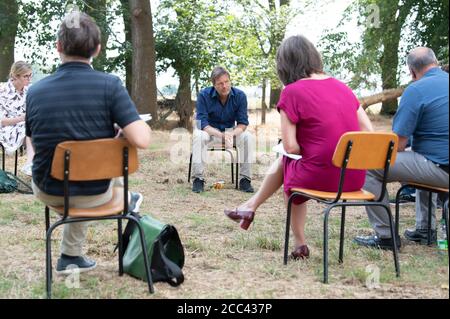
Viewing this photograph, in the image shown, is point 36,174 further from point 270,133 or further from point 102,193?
point 270,133

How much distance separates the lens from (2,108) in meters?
7.31

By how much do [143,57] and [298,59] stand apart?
28.4 feet

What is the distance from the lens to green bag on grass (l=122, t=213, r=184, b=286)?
3.60m

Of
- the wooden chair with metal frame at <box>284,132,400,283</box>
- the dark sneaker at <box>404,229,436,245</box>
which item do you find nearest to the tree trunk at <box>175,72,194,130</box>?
the dark sneaker at <box>404,229,436,245</box>

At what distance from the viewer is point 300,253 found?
4.23 metres

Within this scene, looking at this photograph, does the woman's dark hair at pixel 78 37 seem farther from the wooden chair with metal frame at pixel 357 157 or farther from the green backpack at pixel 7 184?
the green backpack at pixel 7 184

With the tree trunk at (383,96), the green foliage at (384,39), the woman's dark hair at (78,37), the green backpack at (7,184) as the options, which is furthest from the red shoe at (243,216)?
the tree trunk at (383,96)

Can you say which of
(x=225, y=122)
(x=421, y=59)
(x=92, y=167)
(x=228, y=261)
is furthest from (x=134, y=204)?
(x=225, y=122)

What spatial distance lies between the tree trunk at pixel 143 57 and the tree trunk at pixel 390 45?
436 cm

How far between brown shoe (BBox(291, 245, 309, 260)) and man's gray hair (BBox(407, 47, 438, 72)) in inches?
58.1

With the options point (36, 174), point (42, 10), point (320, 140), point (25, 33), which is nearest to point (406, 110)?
point (320, 140)

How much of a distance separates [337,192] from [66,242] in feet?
5.29

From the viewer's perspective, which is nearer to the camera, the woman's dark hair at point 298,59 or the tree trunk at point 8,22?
the woman's dark hair at point 298,59

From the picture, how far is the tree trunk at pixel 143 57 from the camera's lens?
12.1 meters
